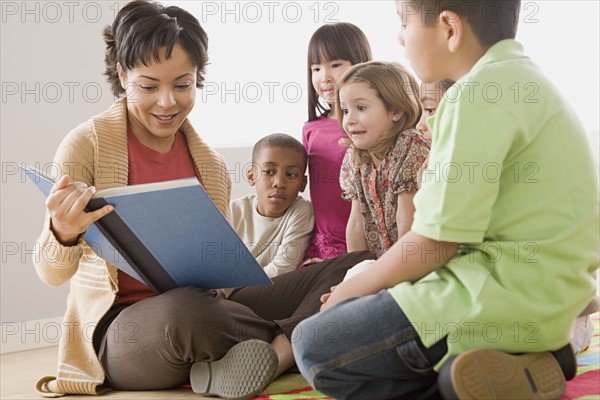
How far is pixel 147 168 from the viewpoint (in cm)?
174

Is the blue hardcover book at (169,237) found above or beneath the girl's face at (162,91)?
beneath

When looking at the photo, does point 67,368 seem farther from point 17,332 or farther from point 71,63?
A: point 71,63

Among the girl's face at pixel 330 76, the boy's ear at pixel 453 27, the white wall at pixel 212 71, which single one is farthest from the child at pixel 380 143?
the white wall at pixel 212 71

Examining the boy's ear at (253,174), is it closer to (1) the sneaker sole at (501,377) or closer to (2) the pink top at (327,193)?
(2) the pink top at (327,193)

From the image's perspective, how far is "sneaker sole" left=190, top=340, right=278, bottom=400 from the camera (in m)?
1.45

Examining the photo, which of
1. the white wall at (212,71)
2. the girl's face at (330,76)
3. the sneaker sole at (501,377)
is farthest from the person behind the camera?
the white wall at (212,71)

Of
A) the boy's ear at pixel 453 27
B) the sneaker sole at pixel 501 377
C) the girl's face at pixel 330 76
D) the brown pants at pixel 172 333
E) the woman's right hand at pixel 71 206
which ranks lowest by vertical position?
the brown pants at pixel 172 333

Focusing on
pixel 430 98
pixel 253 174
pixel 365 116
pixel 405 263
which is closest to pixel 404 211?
pixel 365 116

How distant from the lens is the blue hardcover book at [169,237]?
1.34 metres

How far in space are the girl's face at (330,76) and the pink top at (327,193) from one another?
0.25 feet

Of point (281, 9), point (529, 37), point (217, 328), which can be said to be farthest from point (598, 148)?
point (217, 328)

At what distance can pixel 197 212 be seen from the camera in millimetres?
1381

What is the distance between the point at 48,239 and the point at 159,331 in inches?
11.2

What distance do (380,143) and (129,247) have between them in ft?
2.39
